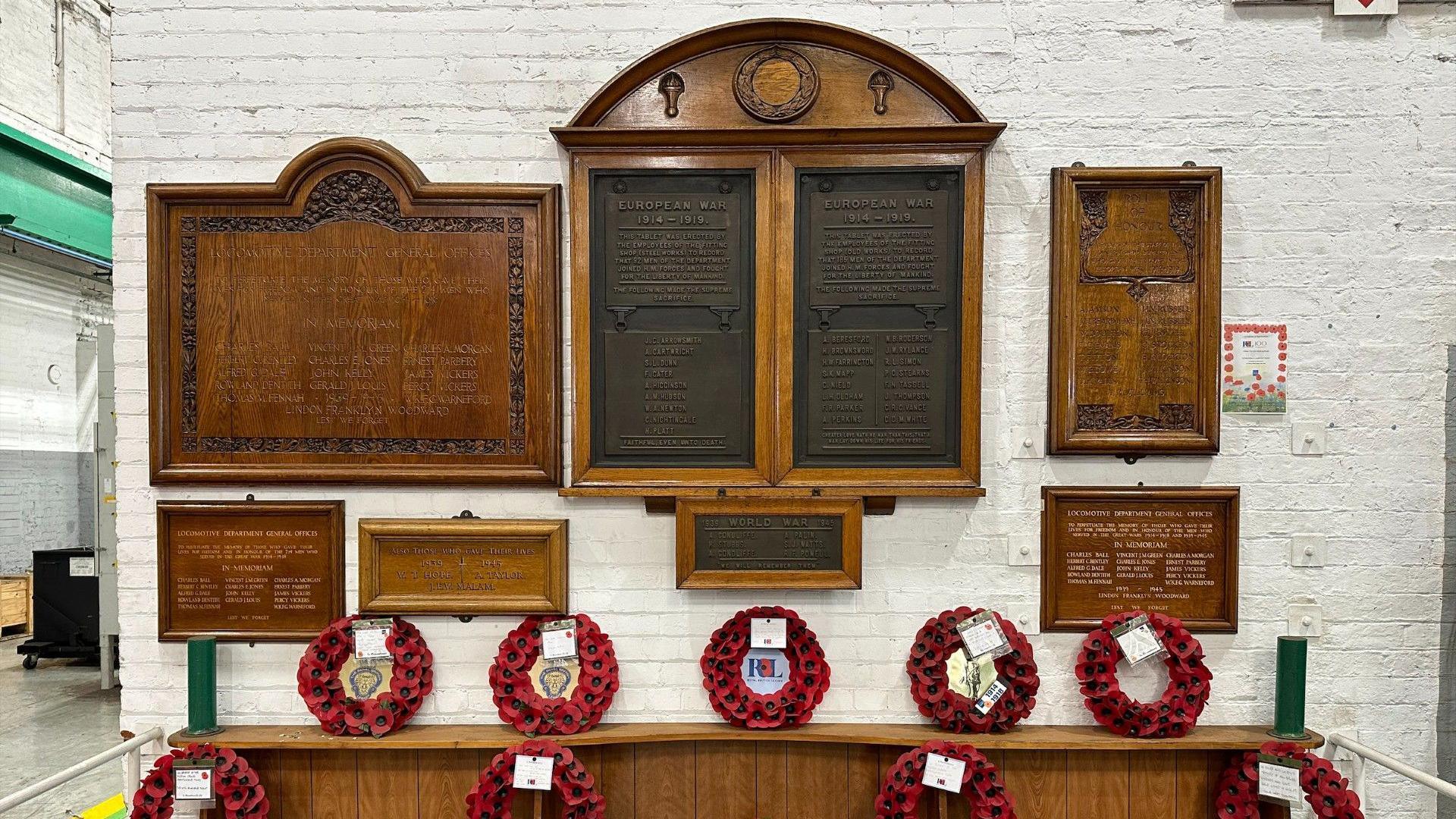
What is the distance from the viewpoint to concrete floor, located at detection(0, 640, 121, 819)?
4.11m

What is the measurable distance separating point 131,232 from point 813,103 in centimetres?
231

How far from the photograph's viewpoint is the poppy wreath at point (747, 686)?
262 cm

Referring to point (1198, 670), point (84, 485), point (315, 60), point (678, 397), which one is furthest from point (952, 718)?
point (84, 485)

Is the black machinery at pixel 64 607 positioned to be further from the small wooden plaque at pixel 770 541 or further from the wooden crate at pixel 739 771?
the small wooden plaque at pixel 770 541

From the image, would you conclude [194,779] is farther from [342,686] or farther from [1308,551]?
[1308,551]

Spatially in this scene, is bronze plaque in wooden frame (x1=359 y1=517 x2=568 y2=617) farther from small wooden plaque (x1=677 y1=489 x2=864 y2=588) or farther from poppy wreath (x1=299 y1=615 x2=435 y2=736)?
small wooden plaque (x1=677 y1=489 x2=864 y2=588)

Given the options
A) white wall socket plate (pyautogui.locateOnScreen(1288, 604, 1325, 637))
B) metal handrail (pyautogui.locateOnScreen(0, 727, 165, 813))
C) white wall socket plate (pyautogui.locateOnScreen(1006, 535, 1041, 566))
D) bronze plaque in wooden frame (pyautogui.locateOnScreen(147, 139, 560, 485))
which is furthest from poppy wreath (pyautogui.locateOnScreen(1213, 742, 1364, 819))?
metal handrail (pyautogui.locateOnScreen(0, 727, 165, 813))

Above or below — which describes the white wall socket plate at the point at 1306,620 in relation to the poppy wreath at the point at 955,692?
above

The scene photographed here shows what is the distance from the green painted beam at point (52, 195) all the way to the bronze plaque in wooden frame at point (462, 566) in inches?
198

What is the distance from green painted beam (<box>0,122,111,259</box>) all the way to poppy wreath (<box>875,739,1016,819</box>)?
6.68 metres

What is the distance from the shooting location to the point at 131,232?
105 inches

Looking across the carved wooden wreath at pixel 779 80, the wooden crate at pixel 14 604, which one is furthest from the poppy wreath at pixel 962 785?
the wooden crate at pixel 14 604

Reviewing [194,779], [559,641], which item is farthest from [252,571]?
[559,641]

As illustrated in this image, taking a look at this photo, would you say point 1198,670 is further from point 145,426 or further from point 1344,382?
point 145,426
